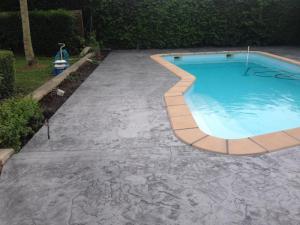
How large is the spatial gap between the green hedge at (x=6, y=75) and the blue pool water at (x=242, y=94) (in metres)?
3.34

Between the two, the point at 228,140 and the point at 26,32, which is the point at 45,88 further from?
the point at 228,140

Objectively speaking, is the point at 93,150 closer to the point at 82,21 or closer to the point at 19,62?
the point at 19,62

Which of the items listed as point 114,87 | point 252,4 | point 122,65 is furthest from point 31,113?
point 252,4

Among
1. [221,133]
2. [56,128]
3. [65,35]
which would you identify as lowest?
[221,133]

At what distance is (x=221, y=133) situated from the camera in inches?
203

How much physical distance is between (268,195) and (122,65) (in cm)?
748

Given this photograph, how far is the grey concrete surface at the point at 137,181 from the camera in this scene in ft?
8.41

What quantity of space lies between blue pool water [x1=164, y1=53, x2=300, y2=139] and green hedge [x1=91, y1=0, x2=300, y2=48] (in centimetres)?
205

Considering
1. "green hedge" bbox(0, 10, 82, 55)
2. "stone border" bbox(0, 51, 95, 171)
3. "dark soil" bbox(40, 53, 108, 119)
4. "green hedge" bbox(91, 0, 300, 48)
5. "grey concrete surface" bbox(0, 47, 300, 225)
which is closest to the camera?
"grey concrete surface" bbox(0, 47, 300, 225)

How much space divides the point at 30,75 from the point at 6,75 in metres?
2.21

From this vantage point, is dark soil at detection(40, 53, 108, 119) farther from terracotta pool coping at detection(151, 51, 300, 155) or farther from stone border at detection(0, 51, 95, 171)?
terracotta pool coping at detection(151, 51, 300, 155)

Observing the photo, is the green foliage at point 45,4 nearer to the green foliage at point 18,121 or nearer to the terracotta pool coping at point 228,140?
the green foliage at point 18,121

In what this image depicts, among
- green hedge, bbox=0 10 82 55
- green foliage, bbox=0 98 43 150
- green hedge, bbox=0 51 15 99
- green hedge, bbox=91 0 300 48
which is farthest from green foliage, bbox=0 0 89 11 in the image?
green foliage, bbox=0 98 43 150

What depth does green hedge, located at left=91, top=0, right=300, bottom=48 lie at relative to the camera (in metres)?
12.8
